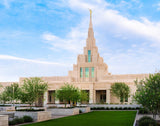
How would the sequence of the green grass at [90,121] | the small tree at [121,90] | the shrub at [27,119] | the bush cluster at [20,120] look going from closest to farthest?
the bush cluster at [20,120], the green grass at [90,121], the shrub at [27,119], the small tree at [121,90]

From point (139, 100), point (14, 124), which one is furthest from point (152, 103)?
point (14, 124)

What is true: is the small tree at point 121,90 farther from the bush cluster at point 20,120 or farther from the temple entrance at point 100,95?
the bush cluster at point 20,120

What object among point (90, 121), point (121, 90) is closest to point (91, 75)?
point (121, 90)

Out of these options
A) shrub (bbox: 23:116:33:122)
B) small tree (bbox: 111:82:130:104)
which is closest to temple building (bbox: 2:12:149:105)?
small tree (bbox: 111:82:130:104)

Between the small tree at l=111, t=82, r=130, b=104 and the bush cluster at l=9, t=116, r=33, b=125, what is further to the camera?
the small tree at l=111, t=82, r=130, b=104

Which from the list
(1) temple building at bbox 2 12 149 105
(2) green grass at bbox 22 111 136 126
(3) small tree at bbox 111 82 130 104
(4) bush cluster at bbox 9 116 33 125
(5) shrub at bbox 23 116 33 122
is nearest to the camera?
(4) bush cluster at bbox 9 116 33 125

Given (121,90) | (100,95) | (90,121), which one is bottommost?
(100,95)

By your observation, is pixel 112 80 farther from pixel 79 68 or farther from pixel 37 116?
pixel 37 116

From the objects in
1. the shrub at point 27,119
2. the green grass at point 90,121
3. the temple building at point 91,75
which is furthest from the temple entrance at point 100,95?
the shrub at point 27,119

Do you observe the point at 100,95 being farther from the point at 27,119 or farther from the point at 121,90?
the point at 27,119

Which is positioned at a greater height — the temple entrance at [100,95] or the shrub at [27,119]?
the shrub at [27,119]

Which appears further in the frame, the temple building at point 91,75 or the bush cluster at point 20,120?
the temple building at point 91,75

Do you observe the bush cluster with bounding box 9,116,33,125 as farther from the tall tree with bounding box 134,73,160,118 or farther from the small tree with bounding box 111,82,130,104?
the small tree with bounding box 111,82,130,104

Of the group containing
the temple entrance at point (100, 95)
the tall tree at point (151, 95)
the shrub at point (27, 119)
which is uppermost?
the tall tree at point (151, 95)
